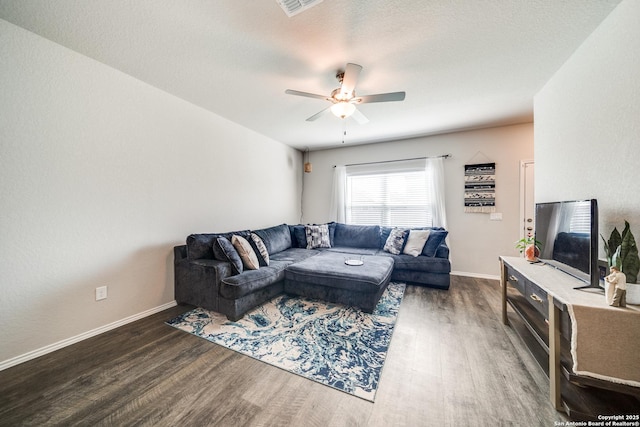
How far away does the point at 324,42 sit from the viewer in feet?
6.05

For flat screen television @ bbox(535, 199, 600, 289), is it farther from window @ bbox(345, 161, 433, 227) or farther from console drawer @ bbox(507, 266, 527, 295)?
window @ bbox(345, 161, 433, 227)

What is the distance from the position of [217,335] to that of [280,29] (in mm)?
2669

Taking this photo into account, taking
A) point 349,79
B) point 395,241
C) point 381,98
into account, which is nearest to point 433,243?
point 395,241

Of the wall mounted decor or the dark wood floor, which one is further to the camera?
the wall mounted decor

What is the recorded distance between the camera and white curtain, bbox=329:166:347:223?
16.4 feet

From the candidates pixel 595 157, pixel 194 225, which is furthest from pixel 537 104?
pixel 194 225

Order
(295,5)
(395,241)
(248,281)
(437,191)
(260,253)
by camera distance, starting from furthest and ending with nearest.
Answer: (437,191) < (395,241) < (260,253) < (248,281) < (295,5)

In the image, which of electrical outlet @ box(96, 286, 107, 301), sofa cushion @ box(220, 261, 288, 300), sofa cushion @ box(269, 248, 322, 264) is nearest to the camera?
electrical outlet @ box(96, 286, 107, 301)

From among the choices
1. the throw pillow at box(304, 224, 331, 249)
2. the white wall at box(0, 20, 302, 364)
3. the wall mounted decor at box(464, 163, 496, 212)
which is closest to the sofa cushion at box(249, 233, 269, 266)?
the white wall at box(0, 20, 302, 364)

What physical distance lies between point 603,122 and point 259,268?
10.9 ft

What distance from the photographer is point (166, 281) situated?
269cm

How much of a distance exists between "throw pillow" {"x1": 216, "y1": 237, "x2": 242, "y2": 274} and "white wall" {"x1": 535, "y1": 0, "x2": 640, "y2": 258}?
3188 mm

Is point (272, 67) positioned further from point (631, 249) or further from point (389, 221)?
point (389, 221)

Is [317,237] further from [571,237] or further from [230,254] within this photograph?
[571,237]
